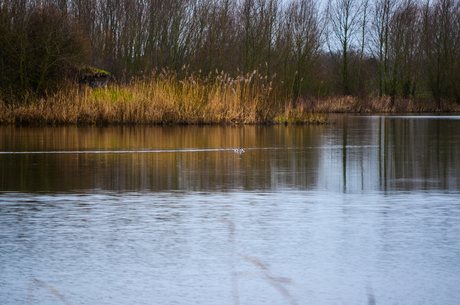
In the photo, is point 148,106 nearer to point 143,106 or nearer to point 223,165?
point 143,106

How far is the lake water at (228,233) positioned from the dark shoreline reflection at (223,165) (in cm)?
4

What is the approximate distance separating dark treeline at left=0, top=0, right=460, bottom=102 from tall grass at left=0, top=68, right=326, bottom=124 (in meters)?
1.66

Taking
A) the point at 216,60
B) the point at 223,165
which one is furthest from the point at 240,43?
the point at 223,165

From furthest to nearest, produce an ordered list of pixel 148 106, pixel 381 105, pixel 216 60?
pixel 381 105 < pixel 216 60 < pixel 148 106

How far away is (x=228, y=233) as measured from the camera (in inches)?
155

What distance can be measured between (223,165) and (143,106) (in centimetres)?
1213

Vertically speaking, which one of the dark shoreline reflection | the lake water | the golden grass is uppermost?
the golden grass

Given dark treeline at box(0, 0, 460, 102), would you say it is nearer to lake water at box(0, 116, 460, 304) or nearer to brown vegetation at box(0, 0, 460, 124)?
brown vegetation at box(0, 0, 460, 124)

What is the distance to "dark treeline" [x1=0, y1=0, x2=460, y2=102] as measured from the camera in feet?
69.2

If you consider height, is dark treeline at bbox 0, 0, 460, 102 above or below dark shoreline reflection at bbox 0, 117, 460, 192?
above

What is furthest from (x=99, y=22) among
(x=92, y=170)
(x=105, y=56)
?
(x=92, y=170)

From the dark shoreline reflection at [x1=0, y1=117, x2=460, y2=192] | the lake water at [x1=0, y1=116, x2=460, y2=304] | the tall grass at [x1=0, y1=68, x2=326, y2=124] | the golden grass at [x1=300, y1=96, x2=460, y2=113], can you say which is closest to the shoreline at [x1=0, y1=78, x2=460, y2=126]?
the tall grass at [x1=0, y1=68, x2=326, y2=124]

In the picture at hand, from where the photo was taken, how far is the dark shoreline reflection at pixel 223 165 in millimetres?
6184

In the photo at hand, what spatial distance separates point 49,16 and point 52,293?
64.8ft
